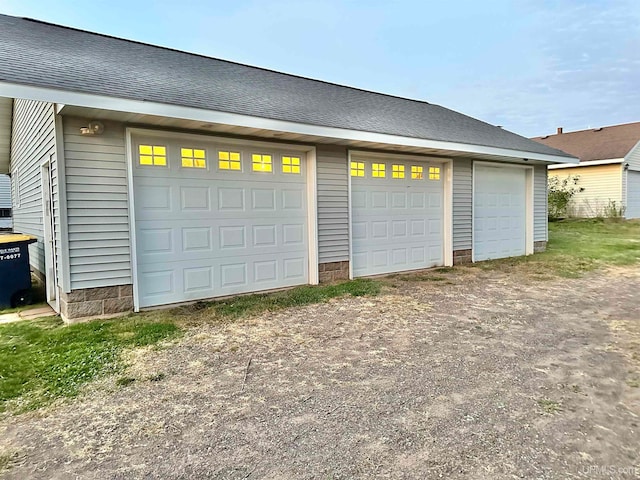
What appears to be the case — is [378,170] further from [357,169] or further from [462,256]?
[462,256]

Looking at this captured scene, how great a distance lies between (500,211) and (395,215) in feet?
11.0

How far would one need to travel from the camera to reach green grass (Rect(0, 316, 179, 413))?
2697mm

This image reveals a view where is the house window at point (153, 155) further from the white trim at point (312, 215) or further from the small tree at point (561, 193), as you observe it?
the small tree at point (561, 193)

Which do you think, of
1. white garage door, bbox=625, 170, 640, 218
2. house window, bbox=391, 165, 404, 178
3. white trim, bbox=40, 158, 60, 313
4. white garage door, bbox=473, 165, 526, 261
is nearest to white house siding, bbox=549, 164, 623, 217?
white garage door, bbox=625, 170, 640, 218

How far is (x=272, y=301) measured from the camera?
5301 mm

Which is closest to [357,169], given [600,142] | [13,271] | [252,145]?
[252,145]

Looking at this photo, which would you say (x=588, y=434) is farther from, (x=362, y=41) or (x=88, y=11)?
(x=362, y=41)

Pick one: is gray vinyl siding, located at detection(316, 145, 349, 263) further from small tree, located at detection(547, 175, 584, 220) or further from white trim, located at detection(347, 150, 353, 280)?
small tree, located at detection(547, 175, 584, 220)

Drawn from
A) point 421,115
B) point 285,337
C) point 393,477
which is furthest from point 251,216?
point 421,115

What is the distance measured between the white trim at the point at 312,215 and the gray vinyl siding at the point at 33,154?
3480mm

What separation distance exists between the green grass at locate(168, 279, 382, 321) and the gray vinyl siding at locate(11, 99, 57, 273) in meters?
2.24

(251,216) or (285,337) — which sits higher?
(251,216)

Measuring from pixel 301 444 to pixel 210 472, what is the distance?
48 centimetres

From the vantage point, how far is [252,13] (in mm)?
12383
